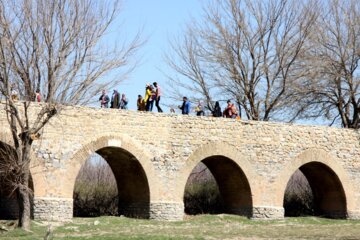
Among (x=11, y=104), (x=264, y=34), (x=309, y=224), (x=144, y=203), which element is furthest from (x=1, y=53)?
(x=264, y=34)

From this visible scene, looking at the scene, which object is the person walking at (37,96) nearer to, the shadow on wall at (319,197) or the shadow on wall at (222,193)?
the shadow on wall at (222,193)

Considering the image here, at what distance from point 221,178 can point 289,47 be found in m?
7.48

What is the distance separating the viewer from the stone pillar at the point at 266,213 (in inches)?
907

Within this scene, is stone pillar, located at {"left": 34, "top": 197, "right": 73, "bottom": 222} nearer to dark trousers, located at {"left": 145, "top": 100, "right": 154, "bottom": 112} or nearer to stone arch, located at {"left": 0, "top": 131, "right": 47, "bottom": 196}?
stone arch, located at {"left": 0, "top": 131, "right": 47, "bottom": 196}

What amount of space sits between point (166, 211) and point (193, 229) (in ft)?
7.59

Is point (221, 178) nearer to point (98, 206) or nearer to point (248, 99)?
point (98, 206)

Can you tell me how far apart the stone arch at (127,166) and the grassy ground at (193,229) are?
122cm

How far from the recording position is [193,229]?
19.3 m

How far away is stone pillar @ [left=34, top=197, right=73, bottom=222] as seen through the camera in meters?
19.6

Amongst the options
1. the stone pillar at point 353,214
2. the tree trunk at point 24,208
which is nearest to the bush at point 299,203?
the stone pillar at point 353,214

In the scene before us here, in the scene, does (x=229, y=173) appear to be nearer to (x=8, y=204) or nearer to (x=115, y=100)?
(x=115, y=100)

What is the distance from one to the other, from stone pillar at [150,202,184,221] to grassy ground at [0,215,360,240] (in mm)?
367

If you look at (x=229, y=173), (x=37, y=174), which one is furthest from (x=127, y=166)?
(x=229, y=173)

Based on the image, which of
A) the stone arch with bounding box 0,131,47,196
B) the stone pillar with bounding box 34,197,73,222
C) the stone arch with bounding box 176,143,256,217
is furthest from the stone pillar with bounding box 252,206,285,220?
the stone arch with bounding box 0,131,47,196
